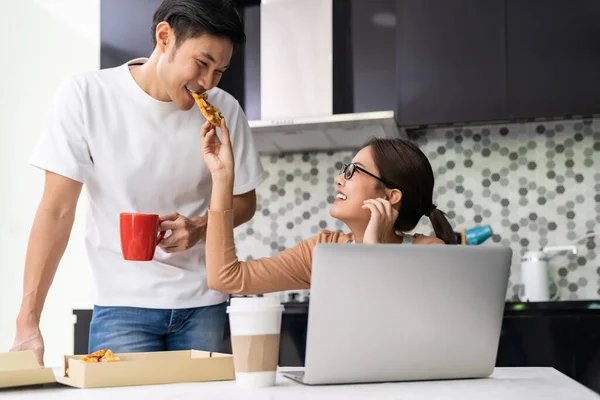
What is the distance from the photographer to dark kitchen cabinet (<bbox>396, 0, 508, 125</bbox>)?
304 cm

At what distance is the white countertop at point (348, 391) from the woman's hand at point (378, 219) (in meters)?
0.45

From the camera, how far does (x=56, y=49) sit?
4.05m

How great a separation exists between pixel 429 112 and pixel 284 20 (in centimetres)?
74

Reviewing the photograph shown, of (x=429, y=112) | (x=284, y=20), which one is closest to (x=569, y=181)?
(x=429, y=112)

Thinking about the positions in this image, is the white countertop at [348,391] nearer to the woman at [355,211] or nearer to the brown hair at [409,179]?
the woman at [355,211]

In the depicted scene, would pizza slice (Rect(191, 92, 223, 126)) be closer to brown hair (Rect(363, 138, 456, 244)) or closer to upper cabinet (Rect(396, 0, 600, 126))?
brown hair (Rect(363, 138, 456, 244))

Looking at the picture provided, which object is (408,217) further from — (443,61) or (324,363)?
(443,61)

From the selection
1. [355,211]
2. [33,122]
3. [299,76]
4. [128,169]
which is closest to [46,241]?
[128,169]

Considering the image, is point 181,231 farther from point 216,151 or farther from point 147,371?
point 147,371

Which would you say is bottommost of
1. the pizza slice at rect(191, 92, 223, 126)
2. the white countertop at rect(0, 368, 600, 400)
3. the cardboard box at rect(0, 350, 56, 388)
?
the white countertop at rect(0, 368, 600, 400)

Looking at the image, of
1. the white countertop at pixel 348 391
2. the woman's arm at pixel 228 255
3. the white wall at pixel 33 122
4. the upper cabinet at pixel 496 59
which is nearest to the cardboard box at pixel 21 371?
the white countertop at pixel 348 391

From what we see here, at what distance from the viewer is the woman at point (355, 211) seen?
162cm

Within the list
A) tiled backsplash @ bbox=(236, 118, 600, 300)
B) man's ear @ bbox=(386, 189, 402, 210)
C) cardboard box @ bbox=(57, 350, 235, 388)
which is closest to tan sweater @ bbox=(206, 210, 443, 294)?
man's ear @ bbox=(386, 189, 402, 210)

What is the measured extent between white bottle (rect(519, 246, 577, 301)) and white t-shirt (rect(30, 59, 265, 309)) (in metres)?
1.68
